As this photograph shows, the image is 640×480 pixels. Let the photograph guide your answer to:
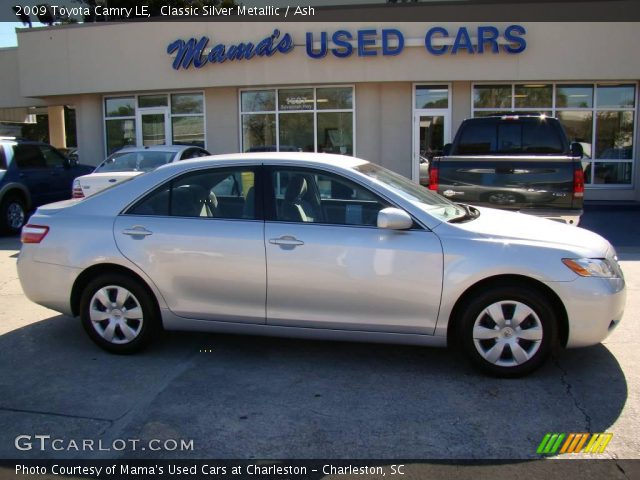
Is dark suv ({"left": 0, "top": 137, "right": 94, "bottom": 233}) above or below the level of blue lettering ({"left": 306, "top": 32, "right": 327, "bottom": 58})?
below

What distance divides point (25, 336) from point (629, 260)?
7.89 meters

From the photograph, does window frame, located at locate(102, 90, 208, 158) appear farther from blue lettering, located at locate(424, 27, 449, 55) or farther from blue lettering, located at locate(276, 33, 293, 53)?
blue lettering, located at locate(424, 27, 449, 55)

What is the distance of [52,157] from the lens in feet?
42.7

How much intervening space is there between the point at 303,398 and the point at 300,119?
13.4 meters

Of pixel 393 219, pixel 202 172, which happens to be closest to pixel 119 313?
pixel 202 172

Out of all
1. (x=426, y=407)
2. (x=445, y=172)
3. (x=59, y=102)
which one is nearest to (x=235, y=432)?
(x=426, y=407)

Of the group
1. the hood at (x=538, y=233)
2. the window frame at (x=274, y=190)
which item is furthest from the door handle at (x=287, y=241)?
the hood at (x=538, y=233)

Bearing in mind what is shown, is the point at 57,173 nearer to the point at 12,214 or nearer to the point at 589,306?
the point at 12,214

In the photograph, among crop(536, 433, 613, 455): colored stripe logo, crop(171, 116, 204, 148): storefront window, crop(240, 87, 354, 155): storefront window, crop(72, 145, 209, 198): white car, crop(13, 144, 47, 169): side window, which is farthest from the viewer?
crop(171, 116, 204, 148): storefront window

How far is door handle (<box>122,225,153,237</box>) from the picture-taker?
191 inches

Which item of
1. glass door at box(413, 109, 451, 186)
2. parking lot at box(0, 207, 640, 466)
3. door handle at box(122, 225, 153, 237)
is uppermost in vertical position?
glass door at box(413, 109, 451, 186)

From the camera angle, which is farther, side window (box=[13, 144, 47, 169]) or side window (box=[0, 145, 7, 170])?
side window (box=[13, 144, 47, 169])

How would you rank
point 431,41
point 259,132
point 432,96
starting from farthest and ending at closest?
point 259,132 < point 432,96 < point 431,41
